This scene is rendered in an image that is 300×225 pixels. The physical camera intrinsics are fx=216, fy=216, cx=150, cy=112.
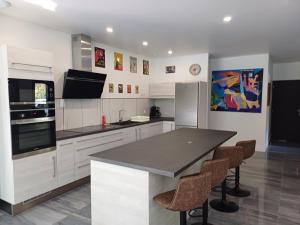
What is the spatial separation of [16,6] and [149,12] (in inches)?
64.0

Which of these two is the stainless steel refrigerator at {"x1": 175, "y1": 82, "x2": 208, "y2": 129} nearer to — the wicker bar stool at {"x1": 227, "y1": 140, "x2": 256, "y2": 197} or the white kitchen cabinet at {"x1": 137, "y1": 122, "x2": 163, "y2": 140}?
the white kitchen cabinet at {"x1": 137, "y1": 122, "x2": 163, "y2": 140}

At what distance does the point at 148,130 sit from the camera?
509cm

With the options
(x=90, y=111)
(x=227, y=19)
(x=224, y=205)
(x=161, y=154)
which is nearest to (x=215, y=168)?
(x=161, y=154)

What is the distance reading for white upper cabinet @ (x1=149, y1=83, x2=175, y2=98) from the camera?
5.54 metres

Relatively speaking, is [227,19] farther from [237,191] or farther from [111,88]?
[111,88]

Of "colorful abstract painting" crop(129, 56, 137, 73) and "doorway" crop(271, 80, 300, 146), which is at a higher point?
"colorful abstract painting" crop(129, 56, 137, 73)

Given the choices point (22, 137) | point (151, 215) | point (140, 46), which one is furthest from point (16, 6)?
point (151, 215)

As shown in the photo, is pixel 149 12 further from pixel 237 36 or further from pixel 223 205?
pixel 223 205

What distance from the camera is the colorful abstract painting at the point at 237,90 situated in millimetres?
5648

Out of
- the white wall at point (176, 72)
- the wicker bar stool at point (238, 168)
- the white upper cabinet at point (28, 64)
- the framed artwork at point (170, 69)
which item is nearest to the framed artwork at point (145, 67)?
the white wall at point (176, 72)

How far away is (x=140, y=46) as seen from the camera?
186 inches

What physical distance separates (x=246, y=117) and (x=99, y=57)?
4.13 metres

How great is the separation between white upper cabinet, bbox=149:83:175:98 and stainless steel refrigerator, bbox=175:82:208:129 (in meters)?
0.35

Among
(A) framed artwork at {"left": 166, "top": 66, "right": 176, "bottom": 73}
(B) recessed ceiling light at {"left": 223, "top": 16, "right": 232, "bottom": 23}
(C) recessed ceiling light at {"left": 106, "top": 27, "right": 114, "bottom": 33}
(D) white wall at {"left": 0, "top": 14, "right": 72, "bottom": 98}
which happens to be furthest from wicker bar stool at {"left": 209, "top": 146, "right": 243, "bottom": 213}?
(A) framed artwork at {"left": 166, "top": 66, "right": 176, "bottom": 73}
